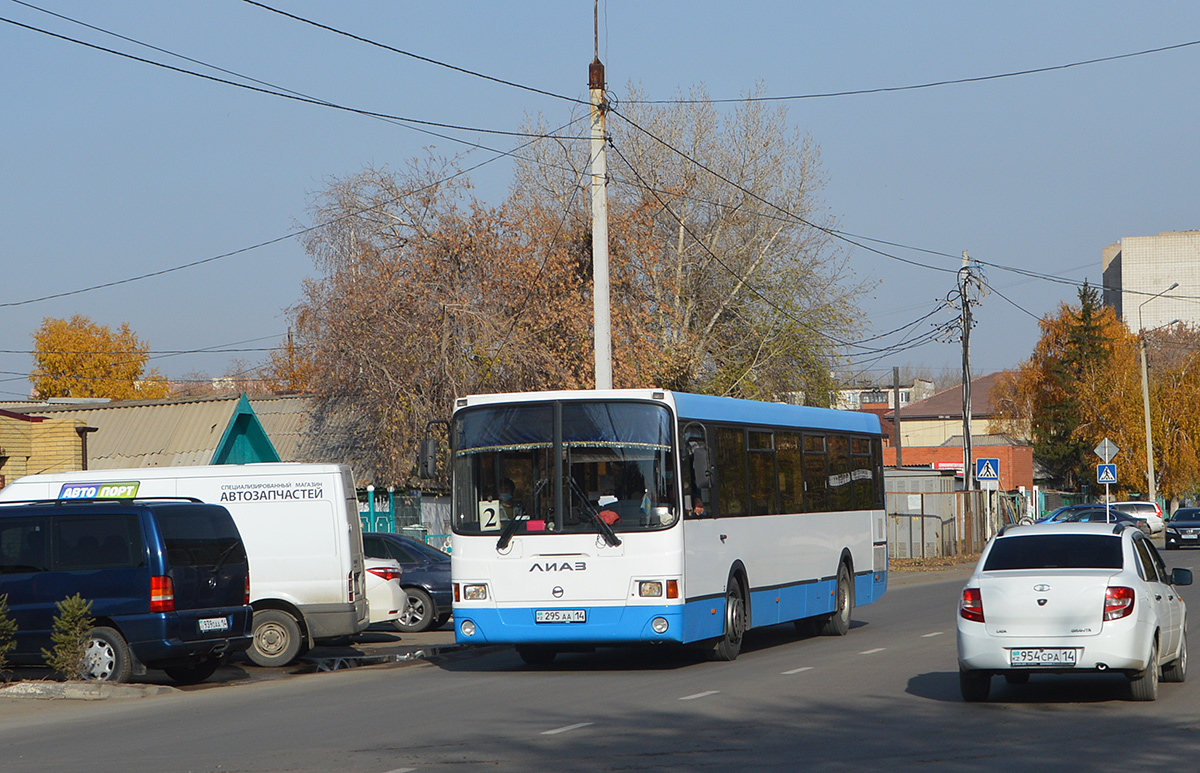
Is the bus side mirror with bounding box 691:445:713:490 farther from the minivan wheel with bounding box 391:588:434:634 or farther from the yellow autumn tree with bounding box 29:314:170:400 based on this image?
the yellow autumn tree with bounding box 29:314:170:400

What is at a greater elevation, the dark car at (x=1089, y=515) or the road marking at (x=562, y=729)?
the dark car at (x=1089, y=515)

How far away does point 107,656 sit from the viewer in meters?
14.3

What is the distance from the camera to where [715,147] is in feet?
145

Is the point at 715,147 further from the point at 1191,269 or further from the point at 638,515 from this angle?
the point at 1191,269

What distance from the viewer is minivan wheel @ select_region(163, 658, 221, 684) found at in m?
15.5

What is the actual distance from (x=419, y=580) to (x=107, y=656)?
24.7 ft

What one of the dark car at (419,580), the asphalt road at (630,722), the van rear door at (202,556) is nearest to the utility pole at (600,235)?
the dark car at (419,580)

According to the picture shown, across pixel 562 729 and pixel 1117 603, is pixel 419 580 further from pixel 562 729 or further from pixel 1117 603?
pixel 1117 603

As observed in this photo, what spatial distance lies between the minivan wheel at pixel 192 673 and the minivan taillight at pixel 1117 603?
30.9 ft

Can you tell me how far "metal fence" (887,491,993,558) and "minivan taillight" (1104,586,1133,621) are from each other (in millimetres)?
31582

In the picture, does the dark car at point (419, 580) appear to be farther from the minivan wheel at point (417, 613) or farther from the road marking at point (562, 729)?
the road marking at point (562, 729)

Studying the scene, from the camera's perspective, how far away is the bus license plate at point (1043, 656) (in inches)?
433

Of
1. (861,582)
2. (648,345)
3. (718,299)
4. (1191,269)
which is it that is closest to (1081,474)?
(1191,269)

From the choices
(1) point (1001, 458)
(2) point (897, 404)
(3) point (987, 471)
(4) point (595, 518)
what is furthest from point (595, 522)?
(1) point (1001, 458)
